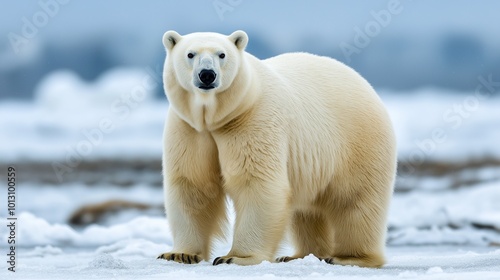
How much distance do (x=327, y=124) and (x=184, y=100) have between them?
1.47 m

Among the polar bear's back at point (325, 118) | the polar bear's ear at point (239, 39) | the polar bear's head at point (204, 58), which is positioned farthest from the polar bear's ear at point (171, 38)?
the polar bear's back at point (325, 118)

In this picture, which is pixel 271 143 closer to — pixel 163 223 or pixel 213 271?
pixel 213 271

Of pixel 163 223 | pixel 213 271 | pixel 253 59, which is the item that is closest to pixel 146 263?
pixel 213 271

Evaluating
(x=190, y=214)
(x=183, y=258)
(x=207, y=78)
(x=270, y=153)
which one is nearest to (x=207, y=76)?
(x=207, y=78)

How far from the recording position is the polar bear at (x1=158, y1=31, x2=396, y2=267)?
7.02 metres

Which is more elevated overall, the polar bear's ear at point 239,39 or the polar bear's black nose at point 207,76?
the polar bear's ear at point 239,39

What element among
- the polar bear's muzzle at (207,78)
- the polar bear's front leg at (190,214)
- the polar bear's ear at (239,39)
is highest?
the polar bear's ear at (239,39)

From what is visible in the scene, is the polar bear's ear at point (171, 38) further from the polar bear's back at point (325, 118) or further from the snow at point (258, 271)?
the snow at point (258, 271)

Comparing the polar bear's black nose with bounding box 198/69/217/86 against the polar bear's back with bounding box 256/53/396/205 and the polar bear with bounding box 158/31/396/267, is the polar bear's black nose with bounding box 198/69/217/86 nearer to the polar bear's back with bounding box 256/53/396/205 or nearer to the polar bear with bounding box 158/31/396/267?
the polar bear with bounding box 158/31/396/267

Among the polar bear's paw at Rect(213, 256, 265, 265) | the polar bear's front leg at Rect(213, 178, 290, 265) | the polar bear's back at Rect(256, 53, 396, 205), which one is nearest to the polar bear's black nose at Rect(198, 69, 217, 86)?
the polar bear's back at Rect(256, 53, 396, 205)

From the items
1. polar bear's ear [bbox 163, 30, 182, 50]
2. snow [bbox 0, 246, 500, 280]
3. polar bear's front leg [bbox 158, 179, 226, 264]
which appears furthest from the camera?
polar bear's front leg [bbox 158, 179, 226, 264]

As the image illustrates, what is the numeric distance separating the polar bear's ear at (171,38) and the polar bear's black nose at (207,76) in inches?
25.5

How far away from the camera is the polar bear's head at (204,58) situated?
6695 millimetres

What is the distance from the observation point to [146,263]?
7.12m
